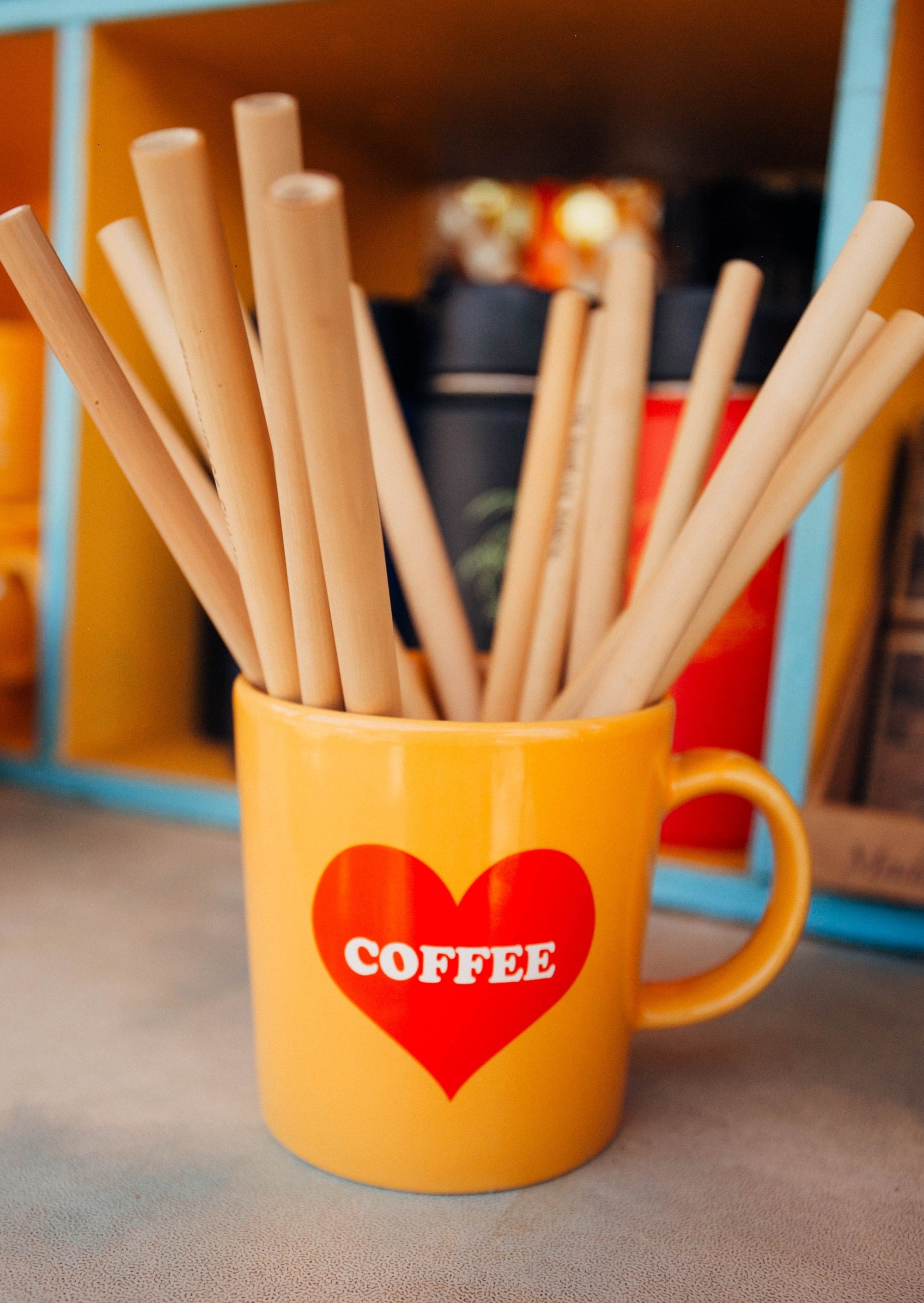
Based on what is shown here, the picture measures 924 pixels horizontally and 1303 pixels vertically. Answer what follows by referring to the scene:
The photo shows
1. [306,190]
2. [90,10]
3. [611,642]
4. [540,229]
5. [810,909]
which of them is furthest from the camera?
[540,229]

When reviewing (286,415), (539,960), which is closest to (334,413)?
(286,415)

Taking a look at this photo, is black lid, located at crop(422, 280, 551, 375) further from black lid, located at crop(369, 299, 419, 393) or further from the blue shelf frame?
the blue shelf frame

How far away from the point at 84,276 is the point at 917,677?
394 mm

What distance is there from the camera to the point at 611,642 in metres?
0.26

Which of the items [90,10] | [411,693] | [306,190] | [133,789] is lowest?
[133,789]

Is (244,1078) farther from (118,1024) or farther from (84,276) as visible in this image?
(84,276)

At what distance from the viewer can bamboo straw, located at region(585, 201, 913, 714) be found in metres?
0.22

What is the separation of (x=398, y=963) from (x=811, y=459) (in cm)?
14

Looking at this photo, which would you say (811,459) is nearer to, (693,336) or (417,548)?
(417,548)

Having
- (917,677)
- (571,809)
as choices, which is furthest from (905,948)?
(571,809)

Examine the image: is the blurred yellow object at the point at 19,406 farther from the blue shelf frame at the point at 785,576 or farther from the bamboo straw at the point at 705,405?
the bamboo straw at the point at 705,405

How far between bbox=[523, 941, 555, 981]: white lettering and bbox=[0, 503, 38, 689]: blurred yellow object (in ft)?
1.27

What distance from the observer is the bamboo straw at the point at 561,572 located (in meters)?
0.29

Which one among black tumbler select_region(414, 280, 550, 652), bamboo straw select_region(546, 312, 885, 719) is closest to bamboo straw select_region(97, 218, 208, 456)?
bamboo straw select_region(546, 312, 885, 719)
